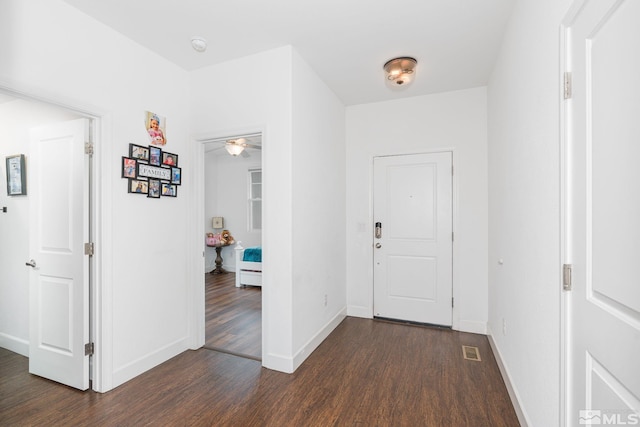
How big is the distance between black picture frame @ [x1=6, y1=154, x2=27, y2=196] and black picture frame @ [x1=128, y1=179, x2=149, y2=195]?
3.58 feet

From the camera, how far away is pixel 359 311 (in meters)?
3.78

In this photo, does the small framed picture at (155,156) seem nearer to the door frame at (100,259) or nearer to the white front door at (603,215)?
the door frame at (100,259)

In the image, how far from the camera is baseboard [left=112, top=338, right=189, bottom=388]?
7.34 ft

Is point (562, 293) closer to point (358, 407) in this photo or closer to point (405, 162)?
point (358, 407)

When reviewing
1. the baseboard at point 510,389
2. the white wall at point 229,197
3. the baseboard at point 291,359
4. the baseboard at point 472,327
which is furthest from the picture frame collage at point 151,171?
the white wall at point 229,197

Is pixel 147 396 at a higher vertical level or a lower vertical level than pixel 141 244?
lower

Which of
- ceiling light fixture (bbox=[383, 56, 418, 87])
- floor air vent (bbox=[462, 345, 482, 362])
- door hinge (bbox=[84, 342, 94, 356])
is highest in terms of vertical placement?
ceiling light fixture (bbox=[383, 56, 418, 87])

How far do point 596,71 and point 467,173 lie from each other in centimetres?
246

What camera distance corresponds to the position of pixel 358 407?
200 centimetres

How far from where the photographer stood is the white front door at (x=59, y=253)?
7.14 feet

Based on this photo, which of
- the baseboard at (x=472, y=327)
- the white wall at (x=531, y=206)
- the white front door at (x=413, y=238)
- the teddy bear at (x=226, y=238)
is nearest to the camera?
the white wall at (x=531, y=206)

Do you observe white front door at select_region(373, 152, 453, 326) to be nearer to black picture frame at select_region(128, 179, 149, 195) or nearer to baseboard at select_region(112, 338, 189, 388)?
baseboard at select_region(112, 338, 189, 388)

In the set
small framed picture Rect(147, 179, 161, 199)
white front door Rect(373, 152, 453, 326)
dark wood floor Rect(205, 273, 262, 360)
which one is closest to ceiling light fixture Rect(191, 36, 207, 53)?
small framed picture Rect(147, 179, 161, 199)

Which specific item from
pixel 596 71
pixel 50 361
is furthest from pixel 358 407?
pixel 50 361
